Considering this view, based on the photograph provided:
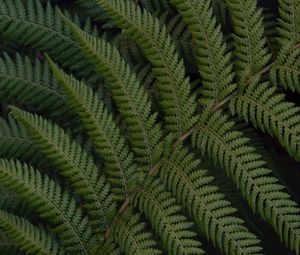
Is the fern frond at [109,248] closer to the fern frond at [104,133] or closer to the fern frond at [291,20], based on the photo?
the fern frond at [104,133]

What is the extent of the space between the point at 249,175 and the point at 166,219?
0.22 m

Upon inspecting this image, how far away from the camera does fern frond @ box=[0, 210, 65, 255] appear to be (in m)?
1.28

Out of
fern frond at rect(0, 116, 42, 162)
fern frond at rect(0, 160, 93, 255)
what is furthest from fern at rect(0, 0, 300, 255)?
fern frond at rect(0, 116, 42, 162)

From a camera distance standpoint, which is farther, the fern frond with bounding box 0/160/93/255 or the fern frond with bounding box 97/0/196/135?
the fern frond with bounding box 97/0/196/135

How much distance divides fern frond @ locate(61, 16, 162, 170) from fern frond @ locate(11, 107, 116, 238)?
0.41 feet

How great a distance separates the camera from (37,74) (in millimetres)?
1665

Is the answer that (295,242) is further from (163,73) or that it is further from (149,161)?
(163,73)

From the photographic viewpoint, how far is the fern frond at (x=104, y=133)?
4.40 feet

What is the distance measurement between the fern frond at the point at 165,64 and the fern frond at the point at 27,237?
0.41 metres

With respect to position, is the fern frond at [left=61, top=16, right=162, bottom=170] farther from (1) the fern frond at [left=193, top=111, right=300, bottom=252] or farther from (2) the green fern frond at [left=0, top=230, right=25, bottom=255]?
(2) the green fern frond at [left=0, top=230, right=25, bottom=255]

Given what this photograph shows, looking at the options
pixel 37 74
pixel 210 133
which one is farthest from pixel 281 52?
pixel 37 74

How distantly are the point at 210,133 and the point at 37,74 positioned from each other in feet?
1.89

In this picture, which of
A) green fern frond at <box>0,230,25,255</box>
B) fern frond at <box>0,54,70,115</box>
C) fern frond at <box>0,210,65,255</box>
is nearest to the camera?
fern frond at <box>0,210,65,255</box>

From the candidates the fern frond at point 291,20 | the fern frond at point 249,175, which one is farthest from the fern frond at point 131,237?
the fern frond at point 291,20
